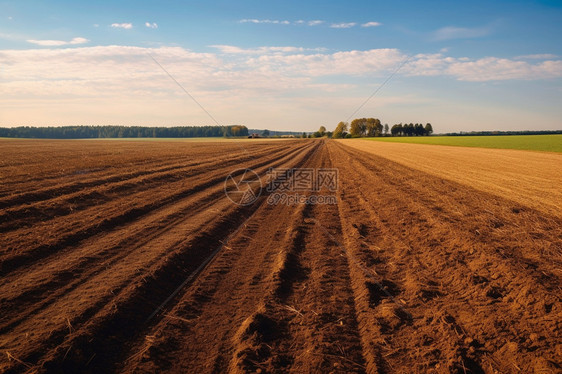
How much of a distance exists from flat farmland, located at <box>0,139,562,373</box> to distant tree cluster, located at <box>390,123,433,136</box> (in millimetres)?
142384

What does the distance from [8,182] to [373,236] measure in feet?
47.4

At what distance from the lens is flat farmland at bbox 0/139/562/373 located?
3.36 m

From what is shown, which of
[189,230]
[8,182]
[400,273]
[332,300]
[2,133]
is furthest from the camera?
[2,133]

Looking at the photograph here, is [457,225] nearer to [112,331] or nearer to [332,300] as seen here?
[332,300]

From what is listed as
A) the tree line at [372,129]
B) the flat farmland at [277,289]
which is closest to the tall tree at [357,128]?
the tree line at [372,129]

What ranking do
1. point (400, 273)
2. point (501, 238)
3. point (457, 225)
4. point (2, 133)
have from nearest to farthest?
1. point (400, 273)
2. point (501, 238)
3. point (457, 225)
4. point (2, 133)

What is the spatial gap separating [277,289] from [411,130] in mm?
150563

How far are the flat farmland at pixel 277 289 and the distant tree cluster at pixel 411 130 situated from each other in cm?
14238

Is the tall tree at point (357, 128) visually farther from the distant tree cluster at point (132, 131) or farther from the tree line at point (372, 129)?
the distant tree cluster at point (132, 131)

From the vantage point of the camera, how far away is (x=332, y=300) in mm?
4551

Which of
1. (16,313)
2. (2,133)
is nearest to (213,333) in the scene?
(16,313)

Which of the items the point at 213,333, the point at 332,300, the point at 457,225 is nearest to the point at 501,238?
the point at 457,225

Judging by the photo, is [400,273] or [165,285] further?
[400,273]

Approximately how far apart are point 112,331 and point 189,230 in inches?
151
